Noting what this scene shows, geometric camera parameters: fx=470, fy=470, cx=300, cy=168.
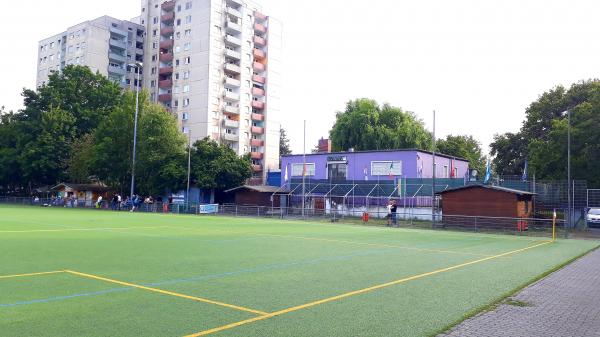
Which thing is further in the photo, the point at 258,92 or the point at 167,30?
the point at 258,92

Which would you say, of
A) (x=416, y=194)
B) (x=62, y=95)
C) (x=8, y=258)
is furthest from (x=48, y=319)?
(x=62, y=95)

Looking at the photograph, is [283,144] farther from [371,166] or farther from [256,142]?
[371,166]

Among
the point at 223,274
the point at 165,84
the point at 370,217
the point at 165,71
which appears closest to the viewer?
the point at 223,274

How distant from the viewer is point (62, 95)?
223 ft

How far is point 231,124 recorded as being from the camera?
84.8m

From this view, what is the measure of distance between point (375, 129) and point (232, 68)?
3079cm

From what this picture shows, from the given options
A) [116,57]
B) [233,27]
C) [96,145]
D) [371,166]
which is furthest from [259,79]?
[371,166]

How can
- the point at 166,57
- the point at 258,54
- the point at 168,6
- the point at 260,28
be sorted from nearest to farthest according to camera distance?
the point at 166,57, the point at 168,6, the point at 258,54, the point at 260,28

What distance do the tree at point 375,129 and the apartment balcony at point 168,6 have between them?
3925cm

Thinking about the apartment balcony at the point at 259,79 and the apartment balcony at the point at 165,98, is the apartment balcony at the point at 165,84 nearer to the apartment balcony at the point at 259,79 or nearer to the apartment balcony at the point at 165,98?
the apartment balcony at the point at 165,98

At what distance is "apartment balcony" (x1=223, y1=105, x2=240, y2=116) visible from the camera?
8425cm

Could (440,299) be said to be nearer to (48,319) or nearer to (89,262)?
(48,319)

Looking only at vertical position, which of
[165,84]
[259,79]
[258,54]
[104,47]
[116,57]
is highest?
[104,47]

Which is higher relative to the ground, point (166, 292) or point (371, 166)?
point (371, 166)
